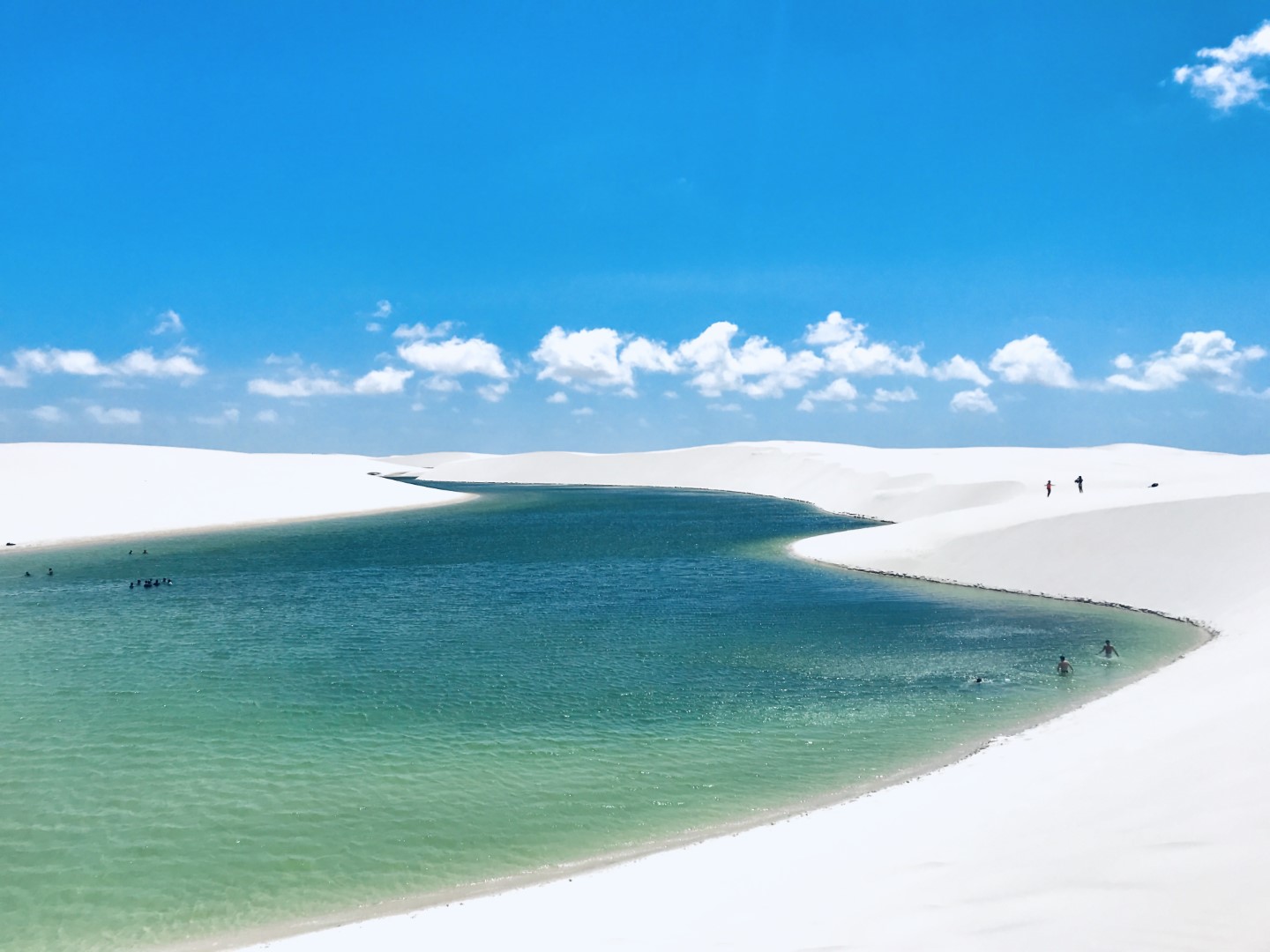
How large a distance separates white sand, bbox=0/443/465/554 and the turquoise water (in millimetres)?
29670

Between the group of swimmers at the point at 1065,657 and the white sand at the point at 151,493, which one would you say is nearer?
the group of swimmers at the point at 1065,657

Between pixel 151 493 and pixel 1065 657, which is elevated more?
pixel 151 493

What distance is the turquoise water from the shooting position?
36.8 ft

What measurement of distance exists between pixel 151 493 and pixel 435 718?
6584cm

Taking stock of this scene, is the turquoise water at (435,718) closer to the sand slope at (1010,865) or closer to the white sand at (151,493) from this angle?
the sand slope at (1010,865)

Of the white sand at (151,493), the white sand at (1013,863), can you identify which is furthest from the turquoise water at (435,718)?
the white sand at (151,493)

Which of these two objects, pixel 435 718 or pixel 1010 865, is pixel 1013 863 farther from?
pixel 435 718

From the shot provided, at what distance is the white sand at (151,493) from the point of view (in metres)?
60.6

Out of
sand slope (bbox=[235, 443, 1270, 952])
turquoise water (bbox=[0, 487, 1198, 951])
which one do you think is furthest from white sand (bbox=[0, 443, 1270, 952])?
turquoise water (bbox=[0, 487, 1198, 951])

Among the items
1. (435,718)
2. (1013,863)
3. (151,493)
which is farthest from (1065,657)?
(151,493)

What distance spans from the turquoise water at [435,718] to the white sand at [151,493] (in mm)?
29670

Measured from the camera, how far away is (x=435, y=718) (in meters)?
17.2

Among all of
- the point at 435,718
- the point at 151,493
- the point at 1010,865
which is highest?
the point at 151,493

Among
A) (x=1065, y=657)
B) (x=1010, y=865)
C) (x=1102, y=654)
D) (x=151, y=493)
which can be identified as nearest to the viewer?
(x=1010, y=865)
